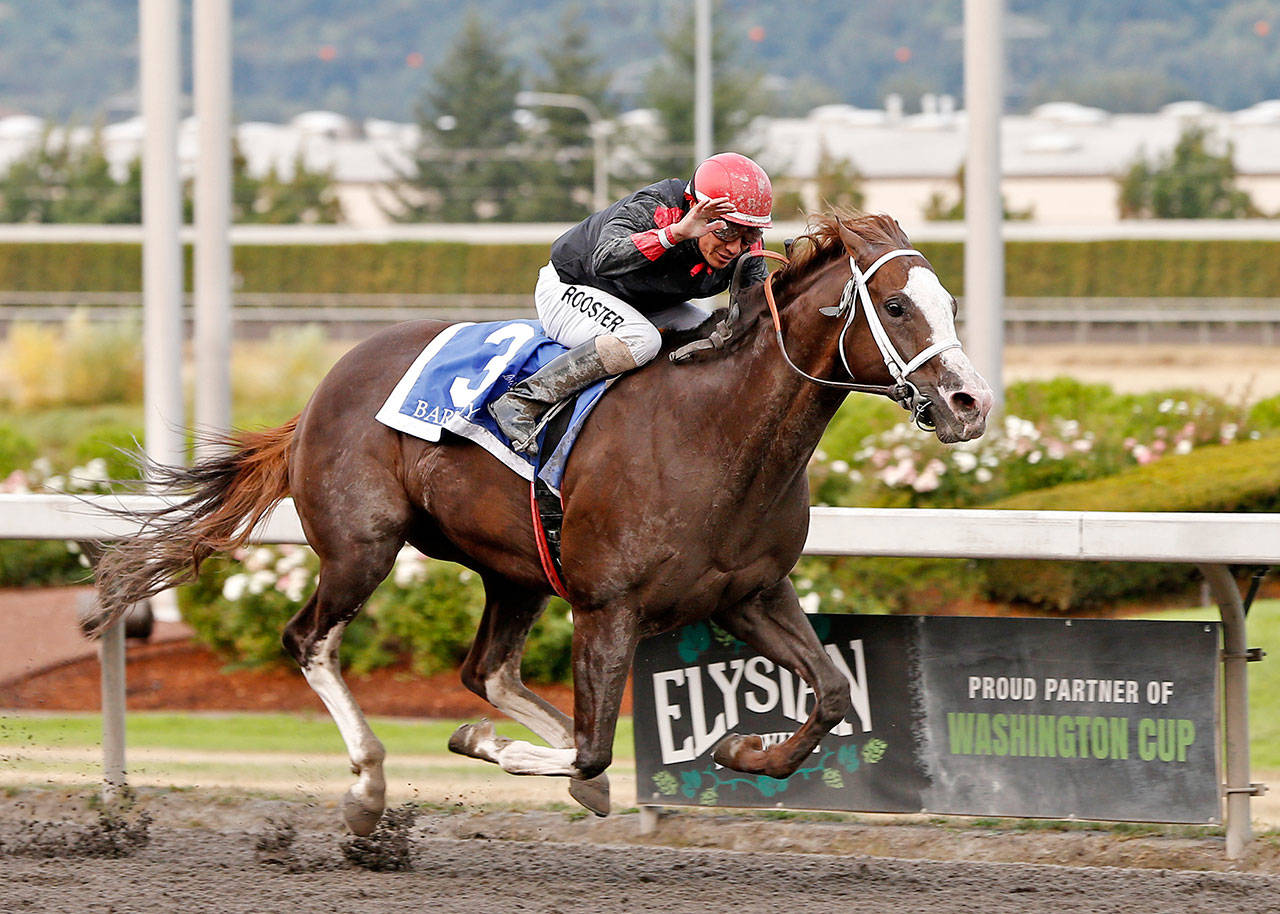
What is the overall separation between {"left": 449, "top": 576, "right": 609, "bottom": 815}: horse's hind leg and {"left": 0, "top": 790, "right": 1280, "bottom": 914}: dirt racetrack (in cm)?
34

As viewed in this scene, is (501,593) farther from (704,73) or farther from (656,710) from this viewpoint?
(704,73)

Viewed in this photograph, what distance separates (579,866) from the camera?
16.0 feet

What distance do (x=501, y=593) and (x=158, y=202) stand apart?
14.3 ft

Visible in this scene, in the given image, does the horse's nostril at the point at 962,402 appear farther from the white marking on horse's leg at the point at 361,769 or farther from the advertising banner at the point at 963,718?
the white marking on horse's leg at the point at 361,769

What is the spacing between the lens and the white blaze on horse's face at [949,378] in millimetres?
3803

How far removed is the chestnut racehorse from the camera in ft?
13.4

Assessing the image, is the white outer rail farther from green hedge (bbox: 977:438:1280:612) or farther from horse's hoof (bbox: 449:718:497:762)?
green hedge (bbox: 977:438:1280:612)

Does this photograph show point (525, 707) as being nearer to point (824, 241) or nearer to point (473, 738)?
point (473, 738)

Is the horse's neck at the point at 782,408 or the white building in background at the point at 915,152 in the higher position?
the white building in background at the point at 915,152

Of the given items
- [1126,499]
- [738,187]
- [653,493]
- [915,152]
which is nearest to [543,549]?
[653,493]

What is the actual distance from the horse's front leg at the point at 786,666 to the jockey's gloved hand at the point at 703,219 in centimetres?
98

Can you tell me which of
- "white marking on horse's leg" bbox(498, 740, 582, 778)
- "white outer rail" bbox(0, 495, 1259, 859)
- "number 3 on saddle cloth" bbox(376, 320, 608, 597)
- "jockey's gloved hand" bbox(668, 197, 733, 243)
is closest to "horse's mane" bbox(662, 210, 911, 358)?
"jockey's gloved hand" bbox(668, 197, 733, 243)

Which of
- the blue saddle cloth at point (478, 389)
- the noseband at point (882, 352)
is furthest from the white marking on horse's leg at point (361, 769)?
A: the noseband at point (882, 352)

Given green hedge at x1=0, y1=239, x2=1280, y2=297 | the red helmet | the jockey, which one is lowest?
the jockey
